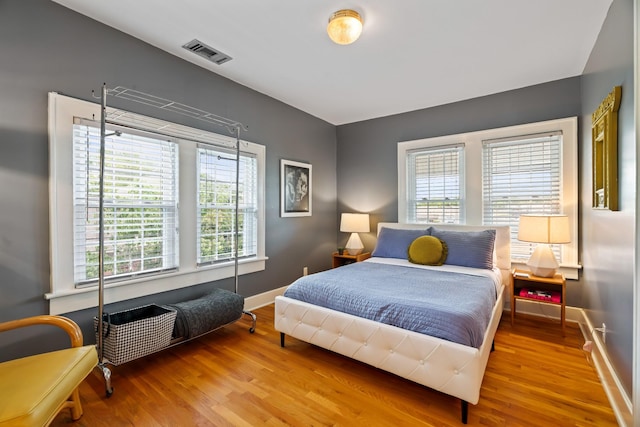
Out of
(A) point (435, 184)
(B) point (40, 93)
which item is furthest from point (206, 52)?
(A) point (435, 184)

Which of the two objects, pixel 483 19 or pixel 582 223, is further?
pixel 582 223

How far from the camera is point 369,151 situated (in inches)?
180

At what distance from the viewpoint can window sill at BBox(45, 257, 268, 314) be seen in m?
2.09

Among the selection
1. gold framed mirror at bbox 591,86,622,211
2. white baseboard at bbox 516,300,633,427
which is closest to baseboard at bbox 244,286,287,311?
white baseboard at bbox 516,300,633,427

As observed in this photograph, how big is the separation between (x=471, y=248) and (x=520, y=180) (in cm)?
108

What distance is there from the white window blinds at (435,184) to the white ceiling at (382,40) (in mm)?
803

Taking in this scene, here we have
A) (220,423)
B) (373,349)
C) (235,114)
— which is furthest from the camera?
(235,114)

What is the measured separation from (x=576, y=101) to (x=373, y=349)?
11.0ft

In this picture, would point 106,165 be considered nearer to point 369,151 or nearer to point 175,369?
point 175,369

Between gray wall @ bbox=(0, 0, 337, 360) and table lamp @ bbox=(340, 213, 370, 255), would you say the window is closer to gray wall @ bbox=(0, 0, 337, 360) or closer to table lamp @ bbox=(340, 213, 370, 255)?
table lamp @ bbox=(340, 213, 370, 255)

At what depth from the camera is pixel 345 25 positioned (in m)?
2.13

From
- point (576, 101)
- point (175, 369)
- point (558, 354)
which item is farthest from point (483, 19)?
point (175, 369)

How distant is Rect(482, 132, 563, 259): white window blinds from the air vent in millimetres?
3133

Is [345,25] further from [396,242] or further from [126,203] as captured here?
[396,242]
